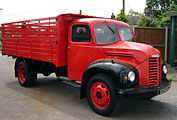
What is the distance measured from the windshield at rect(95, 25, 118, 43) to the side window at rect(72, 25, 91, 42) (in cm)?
25

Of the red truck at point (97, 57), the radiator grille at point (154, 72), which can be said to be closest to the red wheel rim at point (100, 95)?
the red truck at point (97, 57)

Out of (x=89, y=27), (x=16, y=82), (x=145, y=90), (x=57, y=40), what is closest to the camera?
(x=145, y=90)

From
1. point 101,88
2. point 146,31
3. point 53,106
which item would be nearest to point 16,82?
point 53,106

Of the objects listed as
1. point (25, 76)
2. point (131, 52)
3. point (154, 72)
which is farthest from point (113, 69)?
point (25, 76)

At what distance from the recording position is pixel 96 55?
4.97 m

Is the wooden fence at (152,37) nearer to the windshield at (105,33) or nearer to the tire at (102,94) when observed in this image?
the windshield at (105,33)

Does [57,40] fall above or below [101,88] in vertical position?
above

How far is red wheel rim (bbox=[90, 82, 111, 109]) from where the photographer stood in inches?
174

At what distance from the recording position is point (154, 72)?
176 inches

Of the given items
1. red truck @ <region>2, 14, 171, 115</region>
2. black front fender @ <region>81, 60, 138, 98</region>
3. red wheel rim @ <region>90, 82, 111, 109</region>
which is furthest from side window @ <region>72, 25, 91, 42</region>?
red wheel rim @ <region>90, 82, 111, 109</region>

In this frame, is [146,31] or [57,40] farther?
[146,31]

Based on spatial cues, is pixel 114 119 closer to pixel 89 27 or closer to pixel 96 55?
pixel 96 55

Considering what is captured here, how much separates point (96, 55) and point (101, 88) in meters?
0.91

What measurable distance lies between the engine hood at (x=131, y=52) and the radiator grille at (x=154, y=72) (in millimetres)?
140
